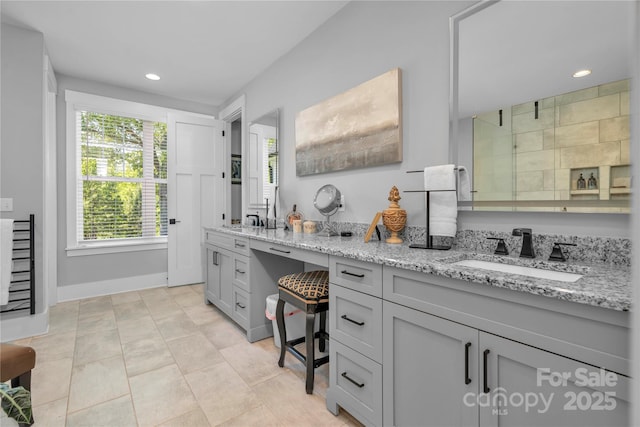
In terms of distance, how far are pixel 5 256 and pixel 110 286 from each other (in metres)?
1.59

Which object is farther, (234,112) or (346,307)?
(234,112)

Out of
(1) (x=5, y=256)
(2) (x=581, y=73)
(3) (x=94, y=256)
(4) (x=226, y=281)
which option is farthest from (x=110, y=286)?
(2) (x=581, y=73)

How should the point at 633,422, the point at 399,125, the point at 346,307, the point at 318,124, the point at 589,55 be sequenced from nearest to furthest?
the point at 633,422 → the point at 589,55 → the point at 346,307 → the point at 399,125 → the point at 318,124

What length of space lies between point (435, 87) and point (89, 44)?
128 inches

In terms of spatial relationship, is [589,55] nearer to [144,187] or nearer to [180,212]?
[180,212]

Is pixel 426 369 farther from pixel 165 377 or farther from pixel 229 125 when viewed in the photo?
pixel 229 125

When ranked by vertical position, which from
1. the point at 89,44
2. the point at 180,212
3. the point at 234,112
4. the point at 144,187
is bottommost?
the point at 180,212

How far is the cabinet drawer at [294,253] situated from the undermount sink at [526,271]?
69 cm

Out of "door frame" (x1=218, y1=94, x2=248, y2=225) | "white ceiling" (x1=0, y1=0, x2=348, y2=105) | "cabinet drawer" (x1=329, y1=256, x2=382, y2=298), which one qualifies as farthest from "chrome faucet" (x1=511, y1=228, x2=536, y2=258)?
"door frame" (x1=218, y1=94, x2=248, y2=225)

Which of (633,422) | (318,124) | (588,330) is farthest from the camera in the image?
(318,124)

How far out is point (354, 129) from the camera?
88.4 inches

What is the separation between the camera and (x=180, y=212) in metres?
4.11

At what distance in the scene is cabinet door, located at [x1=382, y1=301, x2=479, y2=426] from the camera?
1.04 meters

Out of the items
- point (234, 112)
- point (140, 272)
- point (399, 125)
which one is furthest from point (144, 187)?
point (399, 125)
